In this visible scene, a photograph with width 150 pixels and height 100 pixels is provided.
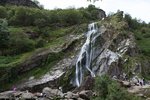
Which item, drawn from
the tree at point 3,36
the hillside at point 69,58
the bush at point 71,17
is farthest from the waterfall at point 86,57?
the bush at point 71,17

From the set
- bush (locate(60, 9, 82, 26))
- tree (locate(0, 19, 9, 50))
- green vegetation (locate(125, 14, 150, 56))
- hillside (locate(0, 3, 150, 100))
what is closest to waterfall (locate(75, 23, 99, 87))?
hillside (locate(0, 3, 150, 100))

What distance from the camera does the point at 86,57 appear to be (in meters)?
61.2

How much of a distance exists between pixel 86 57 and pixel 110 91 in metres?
31.6

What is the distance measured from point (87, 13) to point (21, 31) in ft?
89.8

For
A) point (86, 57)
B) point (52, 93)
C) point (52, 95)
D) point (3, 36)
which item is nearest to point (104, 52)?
point (86, 57)

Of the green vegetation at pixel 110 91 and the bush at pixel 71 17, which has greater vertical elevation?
the bush at pixel 71 17

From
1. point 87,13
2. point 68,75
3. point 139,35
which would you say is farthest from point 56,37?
point 139,35

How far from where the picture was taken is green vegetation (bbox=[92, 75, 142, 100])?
96.2ft

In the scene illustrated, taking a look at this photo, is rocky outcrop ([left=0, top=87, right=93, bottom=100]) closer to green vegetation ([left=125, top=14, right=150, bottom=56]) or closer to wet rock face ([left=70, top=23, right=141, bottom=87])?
wet rock face ([left=70, top=23, right=141, bottom=87])

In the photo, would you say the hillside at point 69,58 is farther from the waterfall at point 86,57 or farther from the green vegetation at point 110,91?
the green vegetation at point 110,91

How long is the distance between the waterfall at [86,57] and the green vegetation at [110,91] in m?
24.1

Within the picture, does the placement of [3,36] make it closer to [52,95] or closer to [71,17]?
[71,17]

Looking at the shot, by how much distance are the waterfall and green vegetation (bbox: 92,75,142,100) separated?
79.1ft

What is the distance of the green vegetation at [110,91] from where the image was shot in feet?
96.2
